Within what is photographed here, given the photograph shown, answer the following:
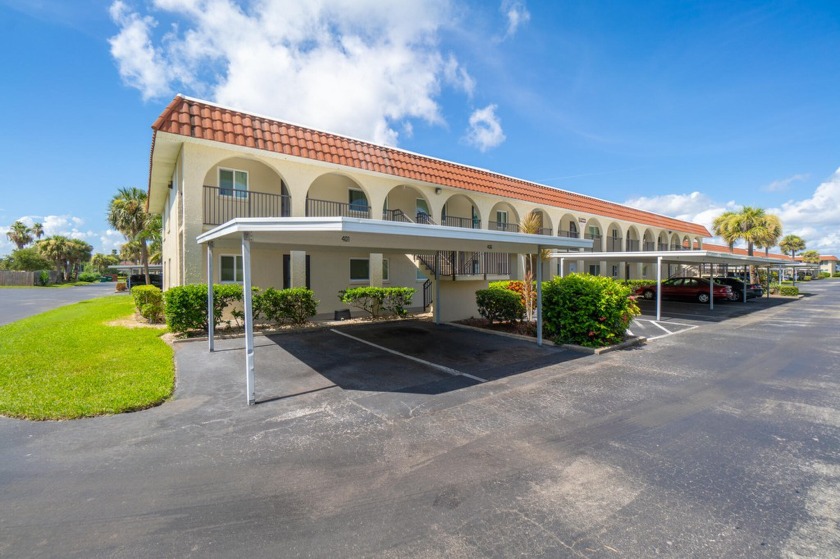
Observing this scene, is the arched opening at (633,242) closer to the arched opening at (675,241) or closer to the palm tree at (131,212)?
the arched opening at (675,241)

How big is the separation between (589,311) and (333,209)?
1013 centimetres

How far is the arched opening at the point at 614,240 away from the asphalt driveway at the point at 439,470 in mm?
22982

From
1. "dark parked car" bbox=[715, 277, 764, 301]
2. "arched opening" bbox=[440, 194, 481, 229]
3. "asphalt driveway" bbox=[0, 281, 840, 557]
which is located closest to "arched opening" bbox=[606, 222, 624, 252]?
"dark parked car" bbox=[715, 277, 764, 301]

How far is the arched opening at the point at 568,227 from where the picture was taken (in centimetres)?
2360

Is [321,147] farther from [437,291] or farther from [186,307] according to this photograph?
[186,307]

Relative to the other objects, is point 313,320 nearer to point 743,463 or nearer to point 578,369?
point 578,369

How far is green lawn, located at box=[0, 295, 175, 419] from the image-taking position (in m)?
5.10

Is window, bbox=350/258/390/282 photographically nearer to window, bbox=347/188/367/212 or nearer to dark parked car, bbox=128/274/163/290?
window, bbox=347/188/367/212

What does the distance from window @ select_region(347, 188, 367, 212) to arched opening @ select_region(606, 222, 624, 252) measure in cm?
2001

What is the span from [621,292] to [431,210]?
870 cm

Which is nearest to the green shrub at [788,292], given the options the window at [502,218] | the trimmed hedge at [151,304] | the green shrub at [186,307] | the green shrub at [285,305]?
the window at [502,218]

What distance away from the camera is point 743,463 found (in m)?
3.74

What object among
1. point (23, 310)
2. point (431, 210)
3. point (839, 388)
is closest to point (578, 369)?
point (839, 388)

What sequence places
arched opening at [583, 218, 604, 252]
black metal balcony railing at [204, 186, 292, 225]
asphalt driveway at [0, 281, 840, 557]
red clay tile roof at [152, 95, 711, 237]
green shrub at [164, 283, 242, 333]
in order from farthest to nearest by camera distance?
arched opening at [583, 218, 604, 252] < black metal balcony railing at [204, 186, 292, 225] < red clay tile roof at [152, 95, 711, 237] < green shrub at [164, 283, 242, 333] < asphalt driveway at [0, 281, 840, 557]
